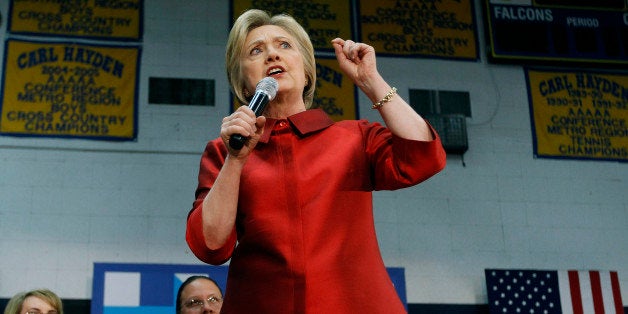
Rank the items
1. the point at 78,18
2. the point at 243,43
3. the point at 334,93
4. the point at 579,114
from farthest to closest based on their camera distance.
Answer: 1. the point at 579,114
2. the point at 334,93
3. the point at 78,18
4. the point at 243,43

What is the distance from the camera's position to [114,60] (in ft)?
21.1

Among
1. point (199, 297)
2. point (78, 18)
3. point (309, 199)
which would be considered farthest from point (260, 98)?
point (78, 18)

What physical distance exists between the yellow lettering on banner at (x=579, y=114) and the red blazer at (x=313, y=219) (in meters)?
5.67

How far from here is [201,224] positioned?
1.35m

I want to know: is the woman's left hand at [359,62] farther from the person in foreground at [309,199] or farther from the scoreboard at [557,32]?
the scoreboard at [557,32]

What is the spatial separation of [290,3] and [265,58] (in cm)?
541

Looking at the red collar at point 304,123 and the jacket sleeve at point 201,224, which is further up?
the red collar at point 304,123

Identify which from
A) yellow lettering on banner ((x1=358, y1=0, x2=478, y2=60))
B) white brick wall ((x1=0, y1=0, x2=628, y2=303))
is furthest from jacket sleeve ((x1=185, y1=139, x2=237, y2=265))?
yellow lettering on banner ((x1=358, y1=0, x2=478, y2=60))

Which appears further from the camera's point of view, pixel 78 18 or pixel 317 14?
pixel 317 14

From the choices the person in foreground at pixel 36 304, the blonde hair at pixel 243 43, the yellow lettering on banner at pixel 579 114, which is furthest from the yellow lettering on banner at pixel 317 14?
the blonde hair at pixel 243 43

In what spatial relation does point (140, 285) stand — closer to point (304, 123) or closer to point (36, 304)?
point (36, 304)

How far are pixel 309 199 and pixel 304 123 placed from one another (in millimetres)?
166

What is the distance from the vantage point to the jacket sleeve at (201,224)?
136 centimetres

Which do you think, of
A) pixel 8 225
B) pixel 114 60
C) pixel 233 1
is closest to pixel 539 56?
pixel 233 1
